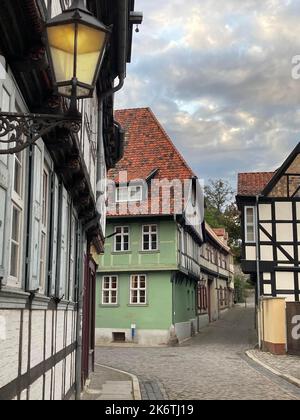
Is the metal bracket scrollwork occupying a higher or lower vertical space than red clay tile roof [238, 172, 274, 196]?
lower

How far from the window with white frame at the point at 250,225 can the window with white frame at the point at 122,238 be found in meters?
6.20

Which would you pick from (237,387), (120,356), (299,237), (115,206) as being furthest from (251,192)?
(237,387)

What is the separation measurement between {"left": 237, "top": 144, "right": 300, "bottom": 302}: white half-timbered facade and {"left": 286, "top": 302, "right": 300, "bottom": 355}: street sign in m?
3.49

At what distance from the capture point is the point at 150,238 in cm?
2845

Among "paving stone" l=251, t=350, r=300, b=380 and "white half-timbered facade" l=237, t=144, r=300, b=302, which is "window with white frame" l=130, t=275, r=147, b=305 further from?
"paving stone" l=251, t=350, r=300, b=380

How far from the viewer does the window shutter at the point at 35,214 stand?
16.0ft

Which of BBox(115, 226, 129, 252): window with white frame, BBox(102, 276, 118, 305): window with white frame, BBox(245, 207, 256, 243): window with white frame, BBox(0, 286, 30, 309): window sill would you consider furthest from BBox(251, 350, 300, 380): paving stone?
BBox(0, 286, 30, 309): window sill

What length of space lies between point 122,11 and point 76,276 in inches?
172

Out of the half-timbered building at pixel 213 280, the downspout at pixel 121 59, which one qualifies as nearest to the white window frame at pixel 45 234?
the downspout at pixel 121 59

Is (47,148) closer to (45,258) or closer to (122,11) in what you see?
(45,258)

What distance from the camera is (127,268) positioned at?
28.3m

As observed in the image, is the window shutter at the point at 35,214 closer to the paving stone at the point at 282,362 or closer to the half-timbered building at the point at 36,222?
the half-timbered building at the point at 36,222

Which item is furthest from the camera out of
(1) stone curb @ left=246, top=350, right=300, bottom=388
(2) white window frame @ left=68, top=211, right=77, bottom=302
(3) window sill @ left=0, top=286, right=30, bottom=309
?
(1) stone curb @ left=246, top=350, right=300, bottom=388

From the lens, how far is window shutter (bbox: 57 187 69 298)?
727cm
